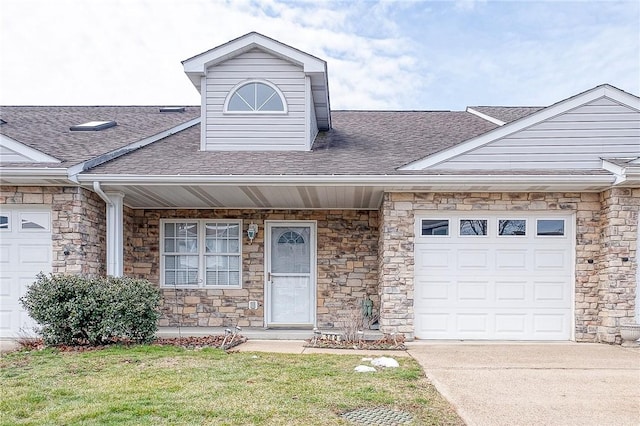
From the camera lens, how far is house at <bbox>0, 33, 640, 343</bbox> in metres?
7.40

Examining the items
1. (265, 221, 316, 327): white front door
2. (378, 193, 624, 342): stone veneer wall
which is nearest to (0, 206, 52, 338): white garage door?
(265, 221, 316, 327): white front door

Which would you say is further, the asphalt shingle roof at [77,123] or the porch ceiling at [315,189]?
the asphalt shingle roof at [77,123]

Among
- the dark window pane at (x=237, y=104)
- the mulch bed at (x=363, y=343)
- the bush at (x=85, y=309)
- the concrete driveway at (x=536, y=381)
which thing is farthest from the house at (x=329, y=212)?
the concrete driveway at (x=536, y=381)

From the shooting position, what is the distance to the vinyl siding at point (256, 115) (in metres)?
8.72

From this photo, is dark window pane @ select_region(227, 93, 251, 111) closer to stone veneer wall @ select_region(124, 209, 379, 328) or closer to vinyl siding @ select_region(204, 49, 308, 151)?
vinyl siding @ select_region(204, 49, 308, 151)

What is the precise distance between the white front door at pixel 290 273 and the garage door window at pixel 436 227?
2396mm

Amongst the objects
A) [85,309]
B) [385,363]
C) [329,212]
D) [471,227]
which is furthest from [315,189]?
[85,309]

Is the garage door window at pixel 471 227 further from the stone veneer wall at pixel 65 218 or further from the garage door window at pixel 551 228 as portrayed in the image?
the stone veneer wall at pixel 65 218

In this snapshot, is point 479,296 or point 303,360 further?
point 479,296

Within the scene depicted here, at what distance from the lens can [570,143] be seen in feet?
25.1

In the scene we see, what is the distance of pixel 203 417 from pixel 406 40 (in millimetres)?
12466

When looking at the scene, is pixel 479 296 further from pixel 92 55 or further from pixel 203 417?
pixel 92 55

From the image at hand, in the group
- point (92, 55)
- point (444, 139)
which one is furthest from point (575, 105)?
point (92, 55)

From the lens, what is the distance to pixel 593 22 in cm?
1006
